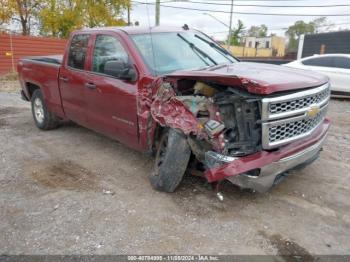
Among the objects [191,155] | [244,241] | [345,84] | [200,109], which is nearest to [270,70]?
[200,109]

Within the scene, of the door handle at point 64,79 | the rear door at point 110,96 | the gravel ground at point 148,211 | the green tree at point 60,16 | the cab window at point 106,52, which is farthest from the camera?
the green tree at point 60,16

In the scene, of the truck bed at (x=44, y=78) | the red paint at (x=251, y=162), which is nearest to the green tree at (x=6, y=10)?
the truck bed at (x=44, y=78)

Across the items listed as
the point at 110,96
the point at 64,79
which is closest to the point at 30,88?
the point at 64,79

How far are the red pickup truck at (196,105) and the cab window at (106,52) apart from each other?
15mm

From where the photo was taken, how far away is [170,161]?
157 inches

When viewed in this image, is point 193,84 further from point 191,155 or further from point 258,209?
point 258,209

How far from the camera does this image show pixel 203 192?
423cm

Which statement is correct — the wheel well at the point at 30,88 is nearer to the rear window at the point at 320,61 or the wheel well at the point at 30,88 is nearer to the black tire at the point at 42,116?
the black tire at the point at 42,116

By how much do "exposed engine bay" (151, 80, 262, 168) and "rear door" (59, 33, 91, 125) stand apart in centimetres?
189

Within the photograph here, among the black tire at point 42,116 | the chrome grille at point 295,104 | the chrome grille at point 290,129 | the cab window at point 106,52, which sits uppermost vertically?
the cab window at point 106,52

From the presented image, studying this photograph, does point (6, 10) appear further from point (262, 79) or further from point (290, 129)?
point (290, 129)

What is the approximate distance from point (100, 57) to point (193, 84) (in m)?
1.80

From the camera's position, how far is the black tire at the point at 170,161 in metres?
3.92

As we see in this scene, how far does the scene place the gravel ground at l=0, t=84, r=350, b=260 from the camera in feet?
10.6
